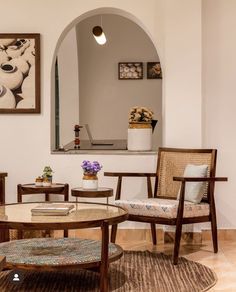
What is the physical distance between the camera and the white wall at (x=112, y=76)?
33.7 ft

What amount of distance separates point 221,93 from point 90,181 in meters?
1.69

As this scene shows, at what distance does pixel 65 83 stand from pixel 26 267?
6.24 metres

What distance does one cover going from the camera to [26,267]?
388cm

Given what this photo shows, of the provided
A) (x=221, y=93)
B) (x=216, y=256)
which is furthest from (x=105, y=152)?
(x=216, y=256)

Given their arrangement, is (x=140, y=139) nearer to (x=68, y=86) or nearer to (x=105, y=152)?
(x=105, y=152)

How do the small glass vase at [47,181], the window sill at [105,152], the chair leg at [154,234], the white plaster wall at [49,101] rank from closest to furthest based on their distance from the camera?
the small glass vase at [47,181] → the chair leg at [154,234] → the white plaster wall at [49,101] → the window sill at [105,152]

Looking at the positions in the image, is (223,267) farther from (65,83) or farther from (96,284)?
(65,83)

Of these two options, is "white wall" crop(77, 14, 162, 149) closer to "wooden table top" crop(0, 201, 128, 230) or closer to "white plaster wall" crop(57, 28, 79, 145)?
"white plaster wall" crop(57, 28, 79, 145)

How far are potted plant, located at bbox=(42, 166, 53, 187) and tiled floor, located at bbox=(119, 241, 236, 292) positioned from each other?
38.8 inches

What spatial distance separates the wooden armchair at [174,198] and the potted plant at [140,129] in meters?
0.40

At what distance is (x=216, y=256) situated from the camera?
5227mm

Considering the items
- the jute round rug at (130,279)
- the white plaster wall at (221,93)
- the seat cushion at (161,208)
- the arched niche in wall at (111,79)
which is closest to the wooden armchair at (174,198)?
the seat cushion at (161,208)

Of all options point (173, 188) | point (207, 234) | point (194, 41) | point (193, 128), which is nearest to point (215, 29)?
point (194, 41)

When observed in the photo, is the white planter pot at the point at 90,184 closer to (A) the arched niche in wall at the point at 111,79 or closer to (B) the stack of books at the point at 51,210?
(B) the stack of books at the point at 51,210
